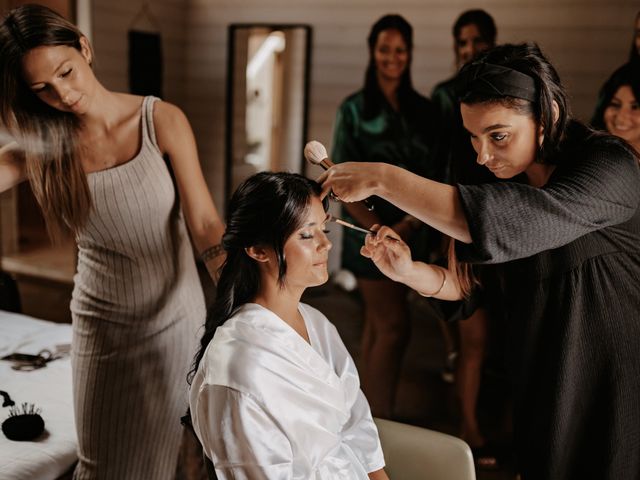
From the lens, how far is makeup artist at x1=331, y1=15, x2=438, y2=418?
244cm

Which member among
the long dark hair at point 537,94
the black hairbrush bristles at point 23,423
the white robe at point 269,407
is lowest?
the black hairbrush bristles at point 23,423

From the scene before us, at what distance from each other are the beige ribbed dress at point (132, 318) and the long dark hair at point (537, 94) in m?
0.68

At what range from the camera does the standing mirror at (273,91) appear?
4281 millimetres

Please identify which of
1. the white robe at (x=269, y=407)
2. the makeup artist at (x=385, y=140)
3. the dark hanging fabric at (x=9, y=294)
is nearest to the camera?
the white robe at (x=269, y=407)

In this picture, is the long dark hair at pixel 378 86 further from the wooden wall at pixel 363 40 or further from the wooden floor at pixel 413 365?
the wooden wall at pixel 363 40

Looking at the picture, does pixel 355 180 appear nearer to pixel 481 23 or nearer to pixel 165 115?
pixel 165 115

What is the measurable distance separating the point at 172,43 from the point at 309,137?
127 cm

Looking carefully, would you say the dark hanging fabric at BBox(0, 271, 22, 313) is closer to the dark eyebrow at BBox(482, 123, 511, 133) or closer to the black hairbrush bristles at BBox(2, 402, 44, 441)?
the black hairbrush bristles at BBox(2, 402, 44, 441)

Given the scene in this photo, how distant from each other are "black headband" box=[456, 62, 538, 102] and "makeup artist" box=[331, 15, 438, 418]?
1343mm

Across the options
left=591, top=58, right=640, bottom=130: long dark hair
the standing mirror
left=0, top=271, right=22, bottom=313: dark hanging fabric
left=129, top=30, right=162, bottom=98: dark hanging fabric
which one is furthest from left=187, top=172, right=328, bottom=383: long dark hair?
left=129, top=30, right=162, bottom=98: dark hanging fabric

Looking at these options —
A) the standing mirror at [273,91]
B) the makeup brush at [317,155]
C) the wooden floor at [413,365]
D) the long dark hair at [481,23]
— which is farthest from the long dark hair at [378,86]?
the standing mirror at [273,91]

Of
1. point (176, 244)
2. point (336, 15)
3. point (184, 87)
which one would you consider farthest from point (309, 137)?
point (176, 244)

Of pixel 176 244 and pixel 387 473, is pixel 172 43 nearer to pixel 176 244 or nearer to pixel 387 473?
pixel 176 244

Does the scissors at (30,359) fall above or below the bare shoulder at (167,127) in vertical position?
below
